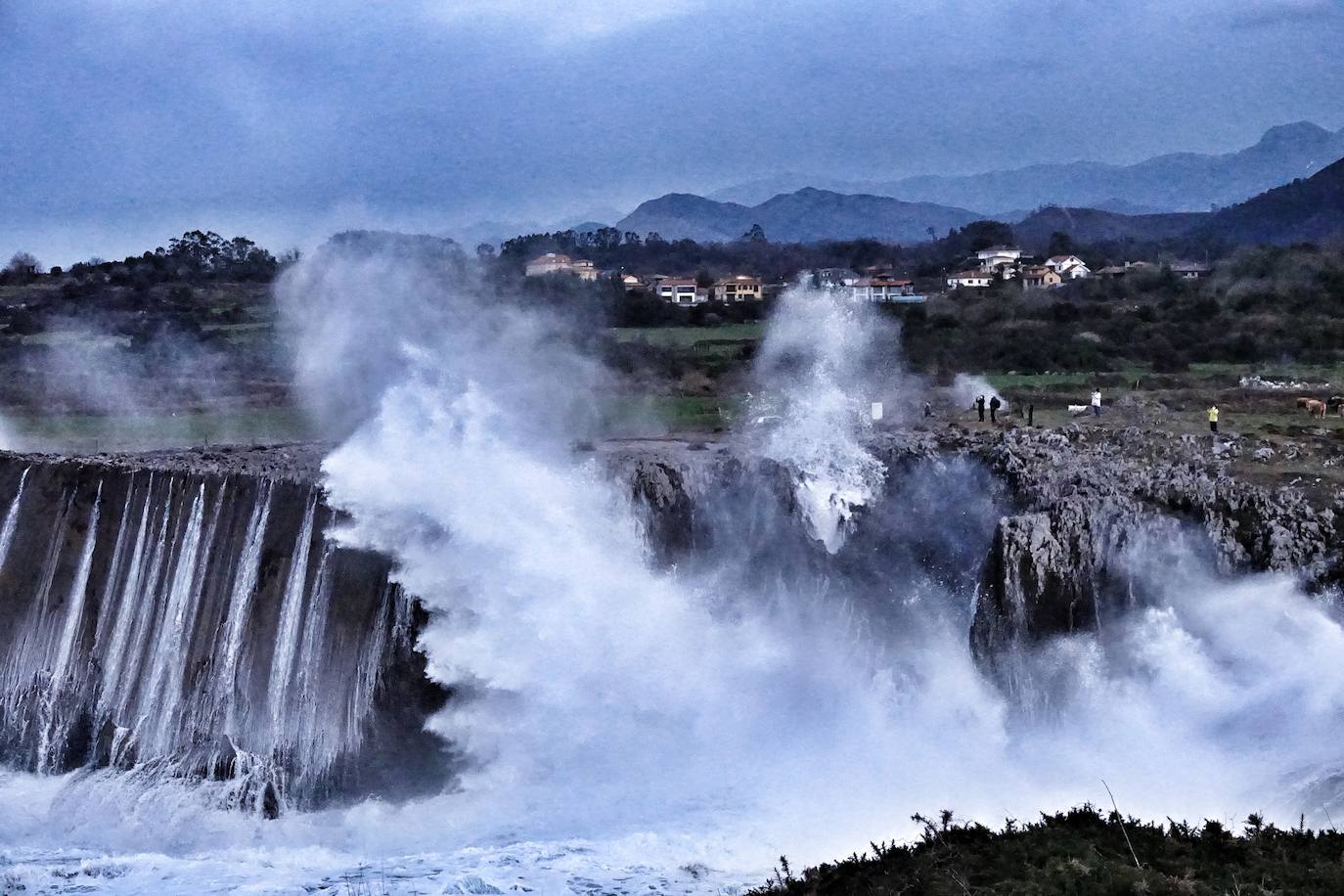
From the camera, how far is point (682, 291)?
244ft

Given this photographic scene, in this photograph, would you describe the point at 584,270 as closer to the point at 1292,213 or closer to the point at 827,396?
the point at 827,396

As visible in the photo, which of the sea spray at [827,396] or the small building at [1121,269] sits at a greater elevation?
the small building at [1121,269]

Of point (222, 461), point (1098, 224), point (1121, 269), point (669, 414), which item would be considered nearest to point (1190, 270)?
point (1121, 269)

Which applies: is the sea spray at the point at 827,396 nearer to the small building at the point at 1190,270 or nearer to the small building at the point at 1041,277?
the small building at the point at 1190,270

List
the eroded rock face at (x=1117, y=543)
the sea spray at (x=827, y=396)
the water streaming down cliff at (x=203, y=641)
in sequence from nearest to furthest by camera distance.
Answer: the eroded rock face at (x=1117, y=543), the water streaming down cliff at (x=203, y=641), the sea spray at (x=827, y=396)

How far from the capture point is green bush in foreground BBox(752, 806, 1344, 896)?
12969mm

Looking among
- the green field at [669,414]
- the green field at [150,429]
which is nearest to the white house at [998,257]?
the green field at [669,414]

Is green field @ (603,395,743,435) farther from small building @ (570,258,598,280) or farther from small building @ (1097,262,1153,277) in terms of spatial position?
small building @ (1097,262,1153,277)

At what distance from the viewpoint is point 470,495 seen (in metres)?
24.5

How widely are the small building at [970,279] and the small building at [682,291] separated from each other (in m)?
13.5

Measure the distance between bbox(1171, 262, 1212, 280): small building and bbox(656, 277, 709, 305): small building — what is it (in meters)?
23.7

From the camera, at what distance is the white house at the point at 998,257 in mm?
86625

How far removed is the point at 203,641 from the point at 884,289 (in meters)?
52.9

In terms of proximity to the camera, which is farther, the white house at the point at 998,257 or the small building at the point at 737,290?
the white house at the point at 998,257
